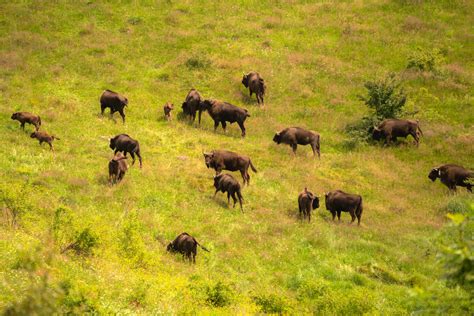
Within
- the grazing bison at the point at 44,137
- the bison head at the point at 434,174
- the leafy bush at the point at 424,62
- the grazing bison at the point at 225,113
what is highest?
the leafy bush at the point at 424,62

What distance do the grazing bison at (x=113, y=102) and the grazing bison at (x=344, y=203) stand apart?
13438mm

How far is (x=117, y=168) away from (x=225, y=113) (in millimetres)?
11635

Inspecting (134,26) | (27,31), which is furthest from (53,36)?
(134,26)

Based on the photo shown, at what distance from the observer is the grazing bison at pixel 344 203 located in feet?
77.0

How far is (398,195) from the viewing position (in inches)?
1099

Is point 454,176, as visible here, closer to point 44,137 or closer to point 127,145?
point 127,145

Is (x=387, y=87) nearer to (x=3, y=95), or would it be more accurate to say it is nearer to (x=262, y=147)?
(x=262, y=147)

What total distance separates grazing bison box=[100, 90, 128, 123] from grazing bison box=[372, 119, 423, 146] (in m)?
15.1

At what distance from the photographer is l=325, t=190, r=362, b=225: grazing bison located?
77.0 ft

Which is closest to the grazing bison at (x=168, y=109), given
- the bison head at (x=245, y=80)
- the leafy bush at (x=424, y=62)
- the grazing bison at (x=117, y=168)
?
the bison head at (x=245, y=80)

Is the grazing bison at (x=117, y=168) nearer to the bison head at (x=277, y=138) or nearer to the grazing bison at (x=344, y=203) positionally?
the grazing bison at (x=344, y=203)

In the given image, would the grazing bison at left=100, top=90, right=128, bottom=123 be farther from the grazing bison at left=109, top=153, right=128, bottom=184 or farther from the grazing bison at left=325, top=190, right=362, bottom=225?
the grazing bison at left=325, top=190, right=362, bottom=225

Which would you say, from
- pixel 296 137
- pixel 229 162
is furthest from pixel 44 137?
pixel 296 137

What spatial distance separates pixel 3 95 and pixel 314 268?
2175 centimetres
